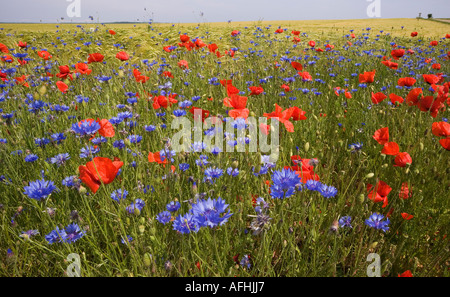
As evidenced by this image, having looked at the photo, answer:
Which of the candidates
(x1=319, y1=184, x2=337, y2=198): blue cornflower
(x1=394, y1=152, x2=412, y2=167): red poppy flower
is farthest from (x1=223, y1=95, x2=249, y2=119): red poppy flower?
(x1=394, y1=152, x2=412, y2=167): red poppy flower

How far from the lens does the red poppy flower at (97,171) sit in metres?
1.14

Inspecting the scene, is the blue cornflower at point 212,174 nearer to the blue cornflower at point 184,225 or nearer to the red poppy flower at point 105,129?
the blue cornflower at point 184,225

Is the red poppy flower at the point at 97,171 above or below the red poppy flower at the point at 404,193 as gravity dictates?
above

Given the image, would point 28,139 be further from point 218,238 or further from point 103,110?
point 218,238

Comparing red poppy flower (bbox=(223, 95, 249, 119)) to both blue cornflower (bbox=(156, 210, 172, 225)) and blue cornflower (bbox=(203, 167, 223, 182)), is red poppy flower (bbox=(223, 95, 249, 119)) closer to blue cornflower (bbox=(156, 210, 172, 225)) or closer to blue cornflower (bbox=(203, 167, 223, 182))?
blue cornflower (bbox=(203, 167, 223, 182))

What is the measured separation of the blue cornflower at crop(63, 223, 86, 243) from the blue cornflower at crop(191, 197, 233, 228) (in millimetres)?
609

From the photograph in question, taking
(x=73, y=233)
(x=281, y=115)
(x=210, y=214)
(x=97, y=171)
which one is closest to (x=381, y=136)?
(x=281, y=115)

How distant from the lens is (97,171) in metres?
1.16

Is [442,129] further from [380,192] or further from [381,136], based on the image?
[380,192]

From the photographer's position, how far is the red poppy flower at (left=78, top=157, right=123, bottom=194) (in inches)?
44.9

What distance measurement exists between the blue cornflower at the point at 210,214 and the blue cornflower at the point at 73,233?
0.61 m

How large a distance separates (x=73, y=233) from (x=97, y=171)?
14.3 inches

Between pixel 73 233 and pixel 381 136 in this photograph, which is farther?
pixel 381 136

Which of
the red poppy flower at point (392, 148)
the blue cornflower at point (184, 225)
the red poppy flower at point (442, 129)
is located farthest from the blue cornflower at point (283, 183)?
the red poppy flower at point (442, 129)
